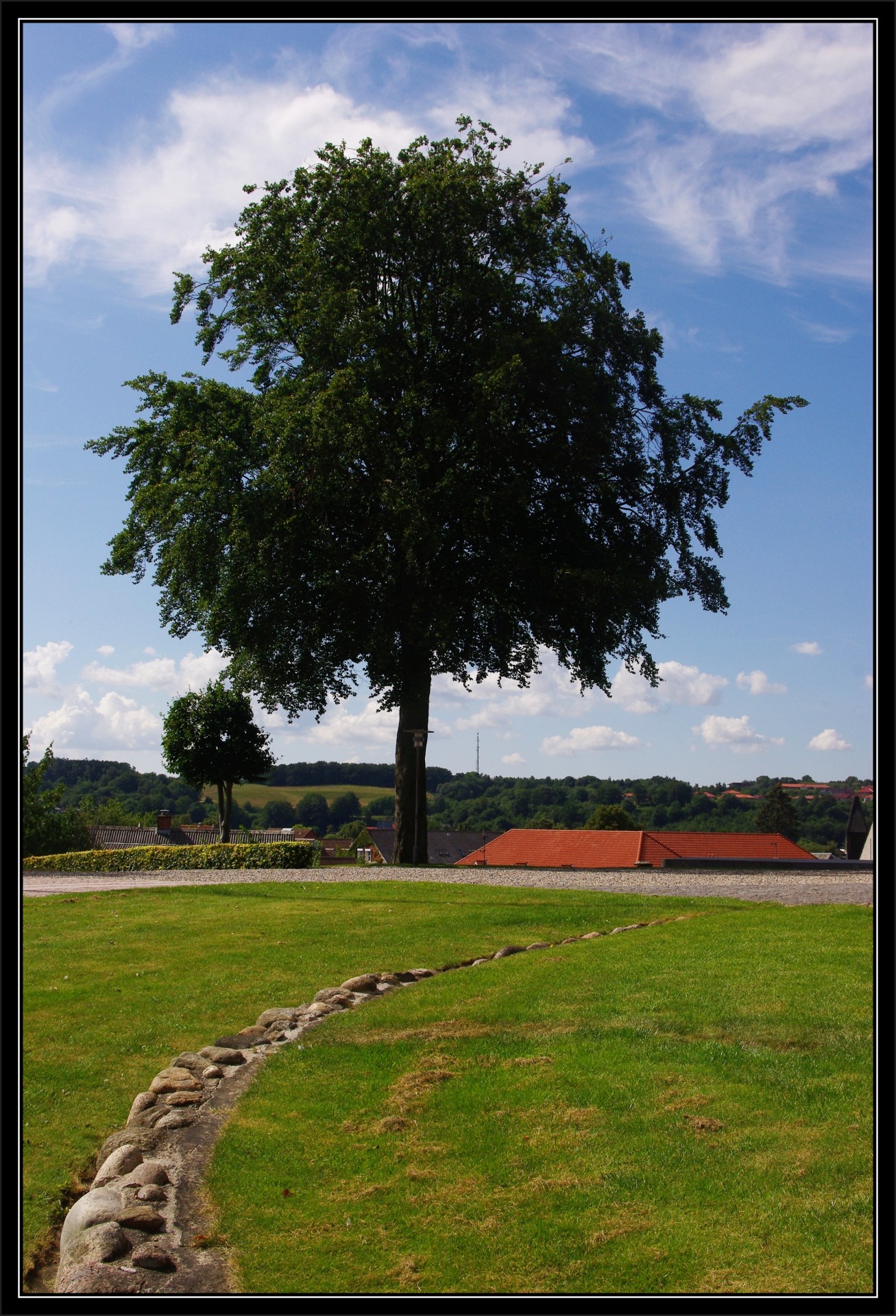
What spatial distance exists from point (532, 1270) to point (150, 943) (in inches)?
359

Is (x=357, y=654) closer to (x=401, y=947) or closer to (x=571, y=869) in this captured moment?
(x=571, y=869)

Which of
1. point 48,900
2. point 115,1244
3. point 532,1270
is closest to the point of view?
point 532,1270

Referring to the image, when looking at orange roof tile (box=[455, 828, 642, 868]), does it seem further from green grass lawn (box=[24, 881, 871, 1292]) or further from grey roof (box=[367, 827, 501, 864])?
green grass lawn (box=[24, 881, 871, 1292])

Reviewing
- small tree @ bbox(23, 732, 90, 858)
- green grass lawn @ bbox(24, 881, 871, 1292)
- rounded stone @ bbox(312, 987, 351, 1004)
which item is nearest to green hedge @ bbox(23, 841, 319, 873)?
small tree @ bbox(23, 732, 90, 858)

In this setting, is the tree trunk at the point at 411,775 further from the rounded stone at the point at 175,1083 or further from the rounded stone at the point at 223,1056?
the rounded stone at the point at 175,1083

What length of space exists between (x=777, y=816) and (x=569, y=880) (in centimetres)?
5316

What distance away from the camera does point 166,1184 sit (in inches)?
220

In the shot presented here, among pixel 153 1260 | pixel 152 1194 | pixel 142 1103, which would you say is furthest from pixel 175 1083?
pixel 153 1260

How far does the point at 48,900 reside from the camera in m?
16.6

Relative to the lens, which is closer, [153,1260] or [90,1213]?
[153,1260]

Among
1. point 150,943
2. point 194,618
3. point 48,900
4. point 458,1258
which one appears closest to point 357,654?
point 194,618

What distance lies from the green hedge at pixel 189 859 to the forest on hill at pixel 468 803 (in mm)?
3625

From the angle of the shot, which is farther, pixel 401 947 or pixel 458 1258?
pixel 401 947

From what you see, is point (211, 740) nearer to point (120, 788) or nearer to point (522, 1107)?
point (120, 788)
